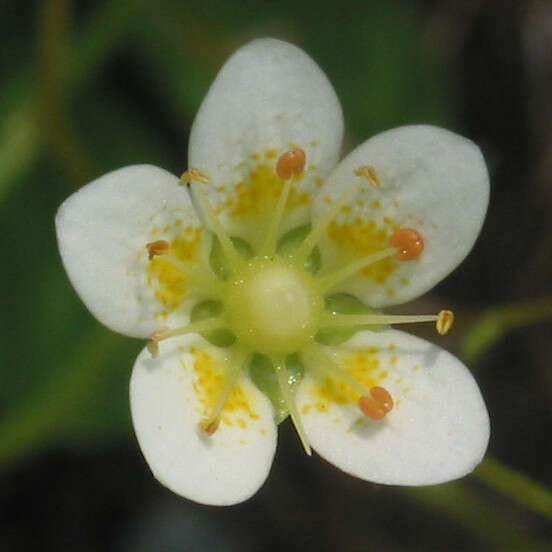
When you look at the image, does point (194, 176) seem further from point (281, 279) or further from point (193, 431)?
point (193, 431)

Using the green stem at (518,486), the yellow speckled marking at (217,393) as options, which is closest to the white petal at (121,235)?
the yellow speckled marking at (217,393)

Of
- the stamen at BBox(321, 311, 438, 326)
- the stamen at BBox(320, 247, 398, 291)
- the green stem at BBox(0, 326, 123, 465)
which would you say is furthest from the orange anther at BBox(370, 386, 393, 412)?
the green stem at BBox(0, 326, 123, 465)

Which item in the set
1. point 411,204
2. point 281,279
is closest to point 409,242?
point 411,204

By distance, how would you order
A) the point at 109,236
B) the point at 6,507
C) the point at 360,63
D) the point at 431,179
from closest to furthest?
1. the point at 109,236
2. the point at 431,179
3. the point at 6,507
4. the point at 360,63

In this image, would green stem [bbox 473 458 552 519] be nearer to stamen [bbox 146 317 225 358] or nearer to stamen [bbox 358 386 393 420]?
stamen [bbox 358 386 393 420]

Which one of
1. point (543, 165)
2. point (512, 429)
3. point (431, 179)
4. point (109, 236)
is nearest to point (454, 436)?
point (431, 179)

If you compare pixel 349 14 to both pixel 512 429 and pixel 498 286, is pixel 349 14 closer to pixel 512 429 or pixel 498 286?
pixel 498 286
